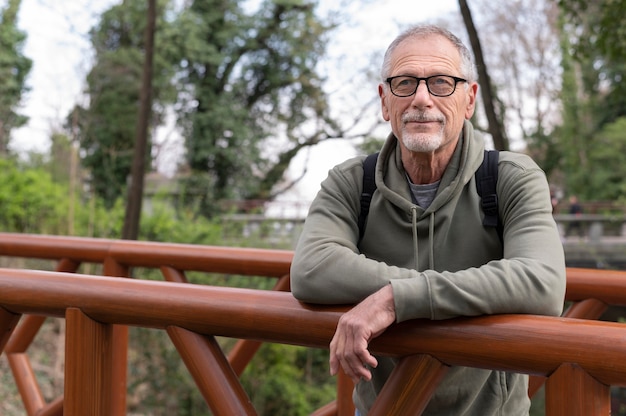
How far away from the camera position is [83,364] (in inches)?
61.6

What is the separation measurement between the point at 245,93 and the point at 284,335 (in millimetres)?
21889

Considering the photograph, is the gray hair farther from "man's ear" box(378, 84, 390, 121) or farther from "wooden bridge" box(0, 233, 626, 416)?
"wooden bridge" box(0, 233, 626, 416)

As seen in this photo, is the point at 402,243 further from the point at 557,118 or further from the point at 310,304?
the point at 557,118

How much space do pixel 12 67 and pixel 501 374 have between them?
87.1 feet

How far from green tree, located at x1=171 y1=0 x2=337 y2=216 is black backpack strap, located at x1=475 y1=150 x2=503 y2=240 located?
768 inches

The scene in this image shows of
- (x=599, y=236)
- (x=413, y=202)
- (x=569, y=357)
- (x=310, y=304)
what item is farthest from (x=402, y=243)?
(x=599, y=236)

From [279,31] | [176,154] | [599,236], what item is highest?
[279,31]

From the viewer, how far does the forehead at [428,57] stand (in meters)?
1.69

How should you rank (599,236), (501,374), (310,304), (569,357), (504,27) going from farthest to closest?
(504,27), (599,236), (501,374), (310,304), (569,357)

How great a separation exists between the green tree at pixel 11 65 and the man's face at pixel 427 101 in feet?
77.5

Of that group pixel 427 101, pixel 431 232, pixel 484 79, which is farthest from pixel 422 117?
pixel 484 79

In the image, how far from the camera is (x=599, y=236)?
20.2 metres

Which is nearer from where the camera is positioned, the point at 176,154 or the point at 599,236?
the point at 599,236

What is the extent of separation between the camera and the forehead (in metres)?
1.69
